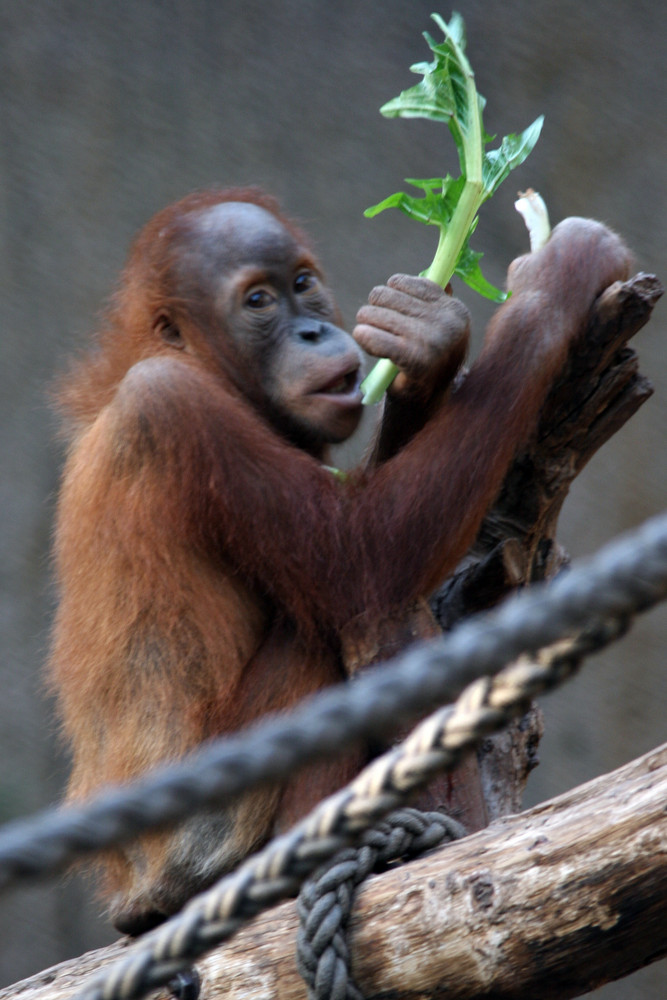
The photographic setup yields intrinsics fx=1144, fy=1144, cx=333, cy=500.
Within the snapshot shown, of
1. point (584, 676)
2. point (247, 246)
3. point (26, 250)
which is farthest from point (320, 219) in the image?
point (584, 676)

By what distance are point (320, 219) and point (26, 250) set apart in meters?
1.33

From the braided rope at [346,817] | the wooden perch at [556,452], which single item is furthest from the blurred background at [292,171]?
the braided rope at [346,817]

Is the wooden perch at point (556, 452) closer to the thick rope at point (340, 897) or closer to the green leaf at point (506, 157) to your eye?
the green leaf at point (506, 157)

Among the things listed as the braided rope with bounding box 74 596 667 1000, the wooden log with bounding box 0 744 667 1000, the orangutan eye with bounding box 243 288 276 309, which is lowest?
the wooden log with bounding box 0 744 667 1000

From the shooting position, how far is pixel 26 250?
16.6 ft

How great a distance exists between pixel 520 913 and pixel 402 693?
129cm

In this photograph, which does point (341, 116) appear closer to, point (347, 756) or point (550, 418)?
point (550, 418)

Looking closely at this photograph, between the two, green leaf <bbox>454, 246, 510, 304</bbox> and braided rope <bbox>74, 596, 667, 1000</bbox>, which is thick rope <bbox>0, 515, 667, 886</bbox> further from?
green leaf <bbox>454, 246, 510, 304</bbox>

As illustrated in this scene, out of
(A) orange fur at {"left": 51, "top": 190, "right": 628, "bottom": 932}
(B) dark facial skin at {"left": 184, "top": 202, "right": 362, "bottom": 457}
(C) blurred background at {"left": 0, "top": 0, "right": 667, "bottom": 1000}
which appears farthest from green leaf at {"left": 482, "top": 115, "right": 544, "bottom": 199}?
(C) blurred background at {"left": 0, "top": 0, "right": 667, "bottom": 1000}

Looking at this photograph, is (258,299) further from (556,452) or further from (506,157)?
(556,452)

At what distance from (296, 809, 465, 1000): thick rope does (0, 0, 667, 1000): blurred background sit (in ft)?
9.26

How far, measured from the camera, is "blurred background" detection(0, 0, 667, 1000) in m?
5.02

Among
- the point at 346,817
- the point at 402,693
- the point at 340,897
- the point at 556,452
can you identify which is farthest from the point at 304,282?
the point at 402,693

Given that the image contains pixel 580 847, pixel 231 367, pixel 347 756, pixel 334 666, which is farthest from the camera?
pixel 231 367
